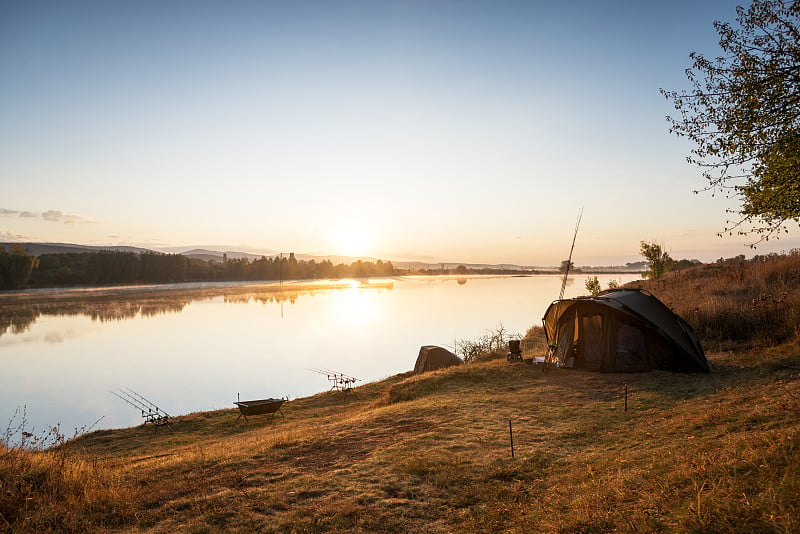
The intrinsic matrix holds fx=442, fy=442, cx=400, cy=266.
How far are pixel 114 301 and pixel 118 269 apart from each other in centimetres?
3265

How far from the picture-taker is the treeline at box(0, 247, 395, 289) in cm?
9419

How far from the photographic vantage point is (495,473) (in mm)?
7762

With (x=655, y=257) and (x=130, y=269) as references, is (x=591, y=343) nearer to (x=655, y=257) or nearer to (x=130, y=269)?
(x=655, y=257)

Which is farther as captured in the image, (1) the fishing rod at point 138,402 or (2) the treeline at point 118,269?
(2) the treeline at point 118,269

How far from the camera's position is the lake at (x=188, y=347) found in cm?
3309

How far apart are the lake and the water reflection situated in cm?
33

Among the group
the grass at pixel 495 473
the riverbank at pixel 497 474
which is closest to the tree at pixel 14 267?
the riverbank at pixel 497 474

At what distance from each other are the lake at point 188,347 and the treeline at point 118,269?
6.72 metres

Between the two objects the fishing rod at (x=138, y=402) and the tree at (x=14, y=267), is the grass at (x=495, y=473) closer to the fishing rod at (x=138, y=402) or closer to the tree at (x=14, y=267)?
the fishing rod at (x=138, y=402)

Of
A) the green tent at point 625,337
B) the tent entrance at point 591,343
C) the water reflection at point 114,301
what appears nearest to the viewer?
the green tent at point 625,337

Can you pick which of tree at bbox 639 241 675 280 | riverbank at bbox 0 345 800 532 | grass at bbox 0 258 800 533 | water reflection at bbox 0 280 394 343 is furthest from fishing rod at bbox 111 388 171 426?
tree at bbox 639 241 675 280

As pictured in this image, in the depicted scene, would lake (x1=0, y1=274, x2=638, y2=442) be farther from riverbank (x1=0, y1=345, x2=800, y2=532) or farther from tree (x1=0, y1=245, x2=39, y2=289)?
riverbank (x1=0, y1=345, x2=800, y2=532)

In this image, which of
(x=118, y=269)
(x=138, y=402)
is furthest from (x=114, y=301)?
(x=138, y=402)

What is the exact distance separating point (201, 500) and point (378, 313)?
250ft
